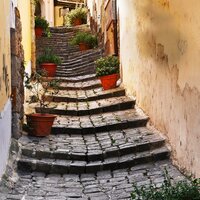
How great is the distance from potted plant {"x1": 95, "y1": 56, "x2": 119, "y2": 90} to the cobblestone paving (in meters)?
4.89

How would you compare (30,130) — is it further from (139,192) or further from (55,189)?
(139,192)

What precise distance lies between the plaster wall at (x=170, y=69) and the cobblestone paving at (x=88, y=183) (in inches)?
16.4

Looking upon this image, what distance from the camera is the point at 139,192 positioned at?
4.91m

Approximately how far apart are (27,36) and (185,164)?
7150 millimetres

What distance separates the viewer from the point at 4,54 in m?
Result: 7.11

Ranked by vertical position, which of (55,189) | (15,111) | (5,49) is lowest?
(55,189)

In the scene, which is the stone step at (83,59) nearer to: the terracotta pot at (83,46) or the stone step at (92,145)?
the terracotta pot at (83,46)

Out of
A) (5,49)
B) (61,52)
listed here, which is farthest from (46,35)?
(5,49)

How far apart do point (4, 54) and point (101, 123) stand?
2983 millimetres

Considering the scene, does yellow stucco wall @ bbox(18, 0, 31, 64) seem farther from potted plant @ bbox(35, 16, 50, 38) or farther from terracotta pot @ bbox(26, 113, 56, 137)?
potted plant @ bbox(35, 16, 50, 38)

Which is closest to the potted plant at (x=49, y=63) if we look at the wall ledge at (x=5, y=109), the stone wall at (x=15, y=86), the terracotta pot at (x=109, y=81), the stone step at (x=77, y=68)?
the stone step at (x=77, y=68)

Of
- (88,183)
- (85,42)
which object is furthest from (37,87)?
(85,42)

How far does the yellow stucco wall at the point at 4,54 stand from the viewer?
677 cm

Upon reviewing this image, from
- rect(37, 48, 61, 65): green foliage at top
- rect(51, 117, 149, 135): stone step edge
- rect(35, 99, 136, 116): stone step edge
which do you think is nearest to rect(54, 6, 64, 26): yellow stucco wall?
rect(37, 48, 61, 65): green foliage at top
